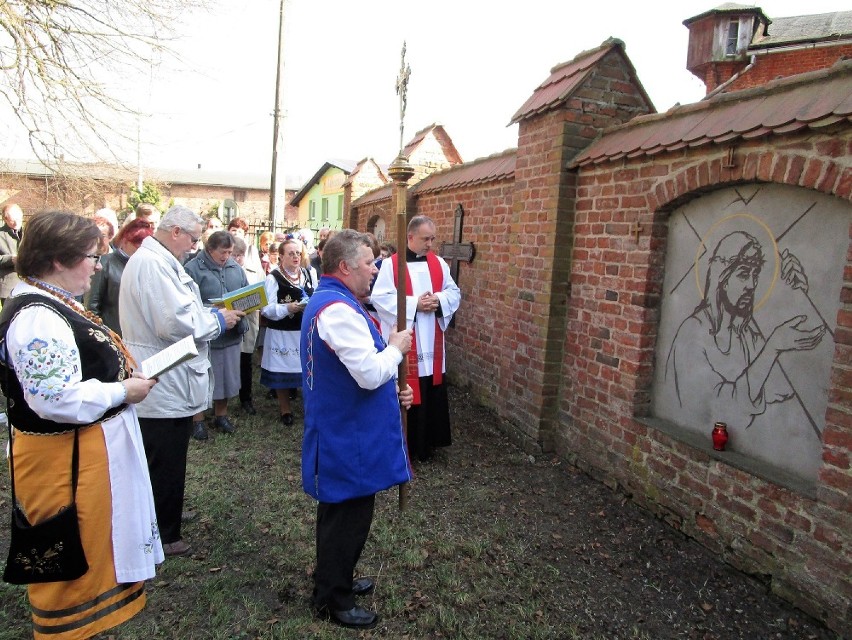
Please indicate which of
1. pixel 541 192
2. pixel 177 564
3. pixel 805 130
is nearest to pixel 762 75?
pixel 541 192

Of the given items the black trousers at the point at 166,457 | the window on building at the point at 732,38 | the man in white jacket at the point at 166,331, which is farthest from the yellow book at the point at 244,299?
the window on building at the point at 732,38

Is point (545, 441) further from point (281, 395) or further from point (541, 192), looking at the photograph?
point (281, 395)

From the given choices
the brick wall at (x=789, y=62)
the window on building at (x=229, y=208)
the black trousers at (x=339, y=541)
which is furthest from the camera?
the window on building at (x=229, y=208)

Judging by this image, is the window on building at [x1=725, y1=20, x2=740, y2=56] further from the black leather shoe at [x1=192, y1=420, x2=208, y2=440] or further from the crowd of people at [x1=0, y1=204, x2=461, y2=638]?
the crowd of people at [x1=0, y1=204, x2=461, y2=638]

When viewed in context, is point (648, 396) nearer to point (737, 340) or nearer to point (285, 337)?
point (737, 340)

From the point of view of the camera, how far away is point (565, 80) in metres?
4.95

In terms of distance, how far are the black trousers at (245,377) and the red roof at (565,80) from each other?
12.0 ft

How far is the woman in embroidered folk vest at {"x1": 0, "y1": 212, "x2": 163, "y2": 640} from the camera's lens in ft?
6.78

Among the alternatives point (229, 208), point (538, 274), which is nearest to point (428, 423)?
point (538, 274)

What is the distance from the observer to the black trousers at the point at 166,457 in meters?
3.29

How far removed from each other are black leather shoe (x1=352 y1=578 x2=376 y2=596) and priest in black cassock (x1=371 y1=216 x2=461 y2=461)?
5.97 feet

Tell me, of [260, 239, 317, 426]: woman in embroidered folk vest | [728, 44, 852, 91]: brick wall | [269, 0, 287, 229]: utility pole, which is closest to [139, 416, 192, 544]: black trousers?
[260, 239, 317, 426]: woman in embroidered folk vest

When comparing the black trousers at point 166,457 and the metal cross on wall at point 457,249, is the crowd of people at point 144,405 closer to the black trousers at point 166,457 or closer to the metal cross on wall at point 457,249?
the black trousers at point 166,457

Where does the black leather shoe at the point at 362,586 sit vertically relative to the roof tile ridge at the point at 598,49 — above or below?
below
